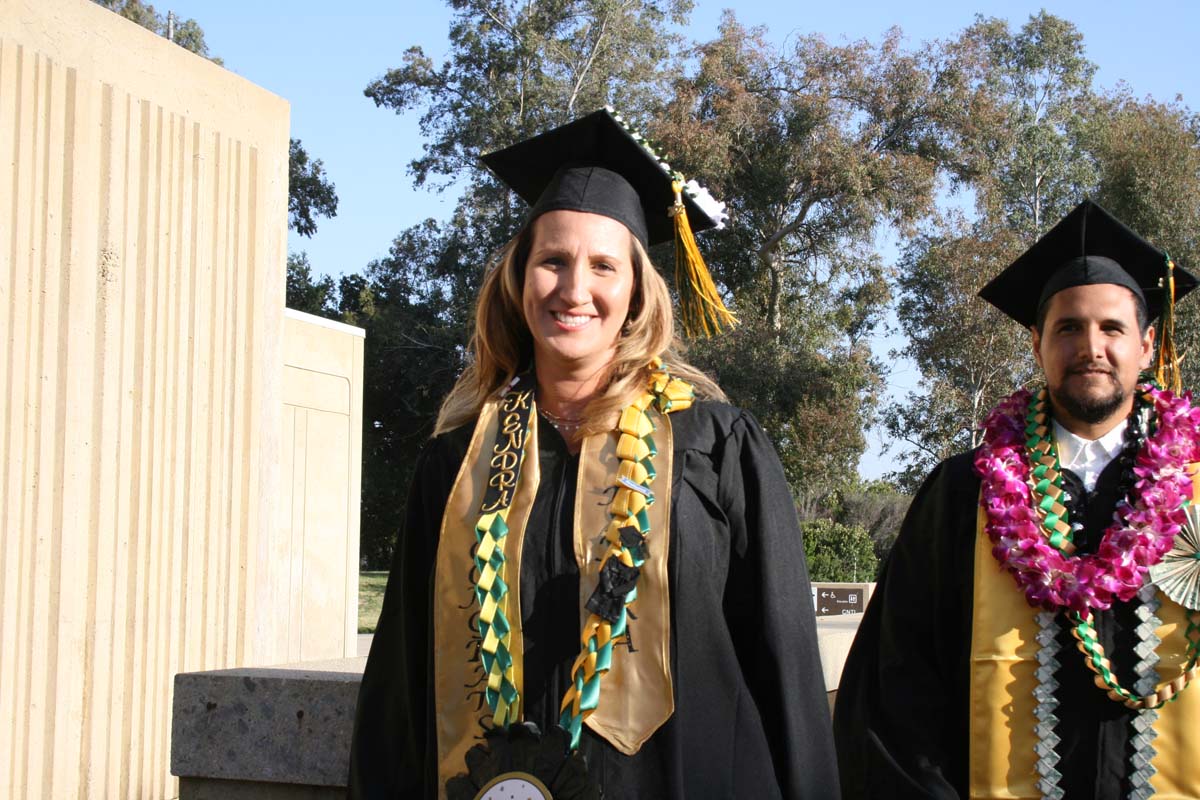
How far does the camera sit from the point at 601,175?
3041 millimetres

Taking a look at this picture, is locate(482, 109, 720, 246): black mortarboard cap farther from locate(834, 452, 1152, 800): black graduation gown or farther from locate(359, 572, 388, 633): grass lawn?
locate(359, 572, 388, 633): grass lawn

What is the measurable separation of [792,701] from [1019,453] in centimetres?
148

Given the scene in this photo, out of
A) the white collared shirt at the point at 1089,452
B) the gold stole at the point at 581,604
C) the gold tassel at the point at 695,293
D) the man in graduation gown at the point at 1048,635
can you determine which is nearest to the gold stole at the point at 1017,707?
the man in graduation gown at the point at 1048,635

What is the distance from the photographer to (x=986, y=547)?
357 cm

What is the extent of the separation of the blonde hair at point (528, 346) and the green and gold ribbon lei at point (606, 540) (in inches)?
2.0

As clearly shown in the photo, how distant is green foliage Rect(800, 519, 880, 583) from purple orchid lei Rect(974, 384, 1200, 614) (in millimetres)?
A: 19867

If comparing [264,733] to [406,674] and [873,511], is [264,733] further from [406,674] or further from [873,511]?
[873,511]

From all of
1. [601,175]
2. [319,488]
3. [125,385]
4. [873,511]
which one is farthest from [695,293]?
[873,511]

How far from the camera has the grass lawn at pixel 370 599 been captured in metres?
23.1

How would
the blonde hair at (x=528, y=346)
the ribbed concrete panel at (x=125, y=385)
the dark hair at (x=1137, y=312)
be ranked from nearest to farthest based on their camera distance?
the blonde hair at (x=528, y=346), the dark hair at (x=1137, y=312), the ribbed concrete panel at (x=125, y=385)

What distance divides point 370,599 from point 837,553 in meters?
9.58

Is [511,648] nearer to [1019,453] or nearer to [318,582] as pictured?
[1019,453]

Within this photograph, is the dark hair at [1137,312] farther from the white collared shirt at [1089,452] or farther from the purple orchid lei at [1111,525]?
the white collared shirt at [1089,452]

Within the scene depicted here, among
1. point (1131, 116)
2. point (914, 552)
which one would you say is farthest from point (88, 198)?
point (1131, 116)
